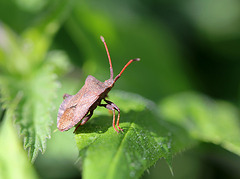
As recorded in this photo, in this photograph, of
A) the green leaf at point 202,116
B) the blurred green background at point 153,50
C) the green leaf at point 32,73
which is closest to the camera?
the green leaf at point 32,73

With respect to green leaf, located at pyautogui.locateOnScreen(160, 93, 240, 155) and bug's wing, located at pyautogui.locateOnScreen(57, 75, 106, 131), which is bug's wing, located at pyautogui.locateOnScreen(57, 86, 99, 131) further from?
green leaf, located at pyautogui.locateOnScreen(160, 93, 240, 155)

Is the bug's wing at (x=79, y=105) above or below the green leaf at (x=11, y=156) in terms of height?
above

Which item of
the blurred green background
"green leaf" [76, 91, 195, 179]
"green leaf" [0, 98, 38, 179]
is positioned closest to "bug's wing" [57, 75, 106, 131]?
"green leaf" [76, 91, 195, 179]

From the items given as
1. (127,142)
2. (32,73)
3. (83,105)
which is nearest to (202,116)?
(83,105)

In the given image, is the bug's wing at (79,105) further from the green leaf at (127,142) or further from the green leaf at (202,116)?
the green leaf at (202,116)

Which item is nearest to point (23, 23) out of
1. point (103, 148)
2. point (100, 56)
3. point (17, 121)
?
point (100, 56)

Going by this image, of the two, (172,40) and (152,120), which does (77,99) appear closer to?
(152,120)

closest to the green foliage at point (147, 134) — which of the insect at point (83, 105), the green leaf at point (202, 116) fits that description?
the green leaf at point (202, 116)
